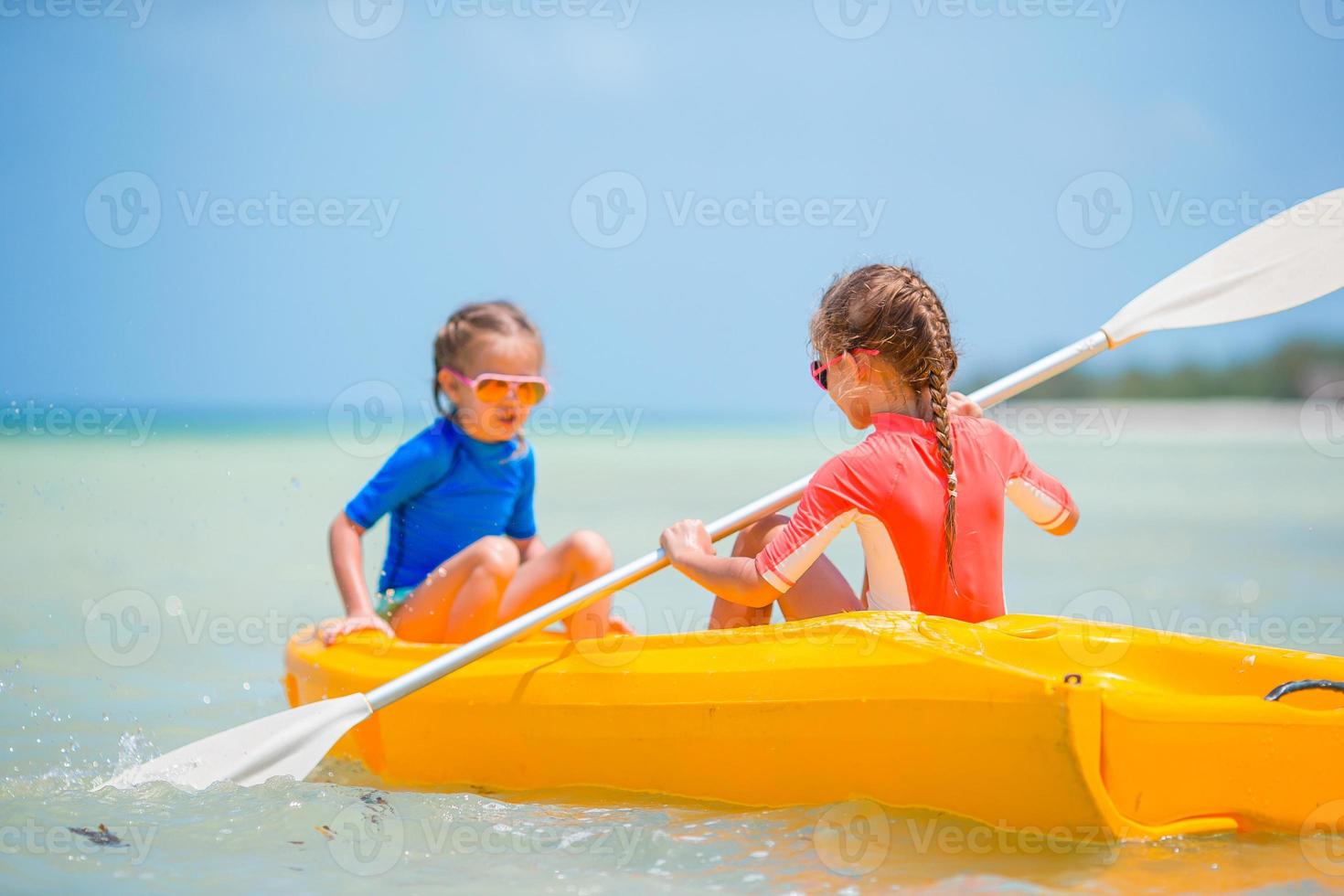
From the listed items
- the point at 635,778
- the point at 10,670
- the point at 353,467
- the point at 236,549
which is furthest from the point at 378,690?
the point at 353,467

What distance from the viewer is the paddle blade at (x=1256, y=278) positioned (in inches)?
137

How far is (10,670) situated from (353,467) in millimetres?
11344

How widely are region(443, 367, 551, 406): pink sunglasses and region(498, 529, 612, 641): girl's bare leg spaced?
19.1 inches

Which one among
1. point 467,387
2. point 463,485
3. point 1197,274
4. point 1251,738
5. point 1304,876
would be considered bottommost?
point 1304,876

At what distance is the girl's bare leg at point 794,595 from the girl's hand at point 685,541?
5.6 inches

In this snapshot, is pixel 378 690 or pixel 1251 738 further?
pixel 378 690

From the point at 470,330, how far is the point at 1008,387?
1481 mm

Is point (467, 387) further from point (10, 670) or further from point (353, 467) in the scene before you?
point (353, 467)

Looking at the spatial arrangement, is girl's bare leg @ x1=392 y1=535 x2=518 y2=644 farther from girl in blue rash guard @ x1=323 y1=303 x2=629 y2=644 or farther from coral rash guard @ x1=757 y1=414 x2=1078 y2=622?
coral rash guard @ x1=757 y1=414 x2=1078 y2=622

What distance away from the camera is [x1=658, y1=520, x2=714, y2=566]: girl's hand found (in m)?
2.69

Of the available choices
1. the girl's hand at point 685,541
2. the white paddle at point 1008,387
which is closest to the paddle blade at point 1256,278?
the white paddle at point 1008,387

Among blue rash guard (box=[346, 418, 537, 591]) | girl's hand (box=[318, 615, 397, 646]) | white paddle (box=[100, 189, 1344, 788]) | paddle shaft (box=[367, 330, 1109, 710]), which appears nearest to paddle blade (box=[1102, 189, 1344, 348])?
white paddle (box=[100, 189, 1344, 788])

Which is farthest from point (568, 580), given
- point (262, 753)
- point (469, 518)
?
point (262, 753)

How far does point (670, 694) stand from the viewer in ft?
8.41
